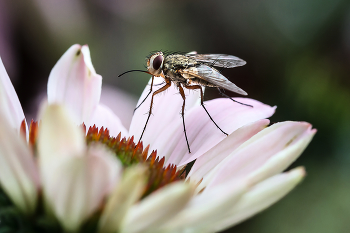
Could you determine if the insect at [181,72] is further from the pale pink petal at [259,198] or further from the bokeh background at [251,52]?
the bokeh background at [251,52]

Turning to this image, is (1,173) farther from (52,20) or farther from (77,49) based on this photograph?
(52,20)

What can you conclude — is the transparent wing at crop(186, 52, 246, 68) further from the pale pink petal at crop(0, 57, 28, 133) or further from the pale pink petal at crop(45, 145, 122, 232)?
the pale pink petal at crop(45, 145, 122, 232)

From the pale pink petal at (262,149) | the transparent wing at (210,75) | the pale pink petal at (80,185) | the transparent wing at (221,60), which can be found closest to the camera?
the pale pink petal at (80,185)

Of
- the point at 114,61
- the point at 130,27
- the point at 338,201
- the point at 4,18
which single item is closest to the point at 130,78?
the point at 114,61

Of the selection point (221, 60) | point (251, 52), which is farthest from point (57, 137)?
point (251, 52)

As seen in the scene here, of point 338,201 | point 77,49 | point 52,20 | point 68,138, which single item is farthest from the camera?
point 52,20

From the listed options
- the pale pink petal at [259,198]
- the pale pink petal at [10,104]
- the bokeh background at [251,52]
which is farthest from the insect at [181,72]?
the bokeh background at [251,52]
